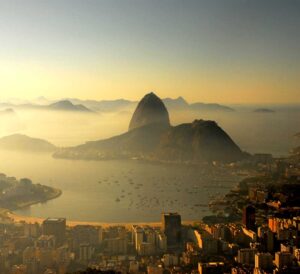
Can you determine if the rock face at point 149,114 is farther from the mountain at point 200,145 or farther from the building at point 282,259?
the building at point 282,259

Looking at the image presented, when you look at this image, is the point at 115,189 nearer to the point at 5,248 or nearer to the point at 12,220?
the point at 12,220

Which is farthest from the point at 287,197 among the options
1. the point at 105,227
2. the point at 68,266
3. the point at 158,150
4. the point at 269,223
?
the point at 158,150

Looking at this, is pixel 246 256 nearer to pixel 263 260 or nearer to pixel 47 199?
pixel 263 260

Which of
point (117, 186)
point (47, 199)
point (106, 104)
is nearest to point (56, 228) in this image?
point (47, 199)

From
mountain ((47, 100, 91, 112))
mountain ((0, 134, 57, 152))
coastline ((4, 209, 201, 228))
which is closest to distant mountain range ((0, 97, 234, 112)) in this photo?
mountain ((47, 100, 91, 112))

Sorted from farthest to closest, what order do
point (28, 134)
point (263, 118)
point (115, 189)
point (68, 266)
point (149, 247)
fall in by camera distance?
point (28, 134), point (263, 118), point (115, 189), point (149, 247), point (68, 266)

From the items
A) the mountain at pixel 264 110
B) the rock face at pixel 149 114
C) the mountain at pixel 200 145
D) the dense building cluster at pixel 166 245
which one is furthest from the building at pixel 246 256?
the rock face at pixel 149 114

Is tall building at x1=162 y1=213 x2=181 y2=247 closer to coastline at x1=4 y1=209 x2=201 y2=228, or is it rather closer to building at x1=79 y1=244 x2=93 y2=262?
coastline at x1=4 y1=209 x2=201 y2=228
